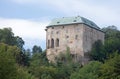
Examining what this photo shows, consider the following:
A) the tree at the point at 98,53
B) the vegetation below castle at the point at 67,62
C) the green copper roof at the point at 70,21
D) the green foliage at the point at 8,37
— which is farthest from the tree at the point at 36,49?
the tree at the point at 98,53

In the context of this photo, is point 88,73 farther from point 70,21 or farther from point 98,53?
point 70,21

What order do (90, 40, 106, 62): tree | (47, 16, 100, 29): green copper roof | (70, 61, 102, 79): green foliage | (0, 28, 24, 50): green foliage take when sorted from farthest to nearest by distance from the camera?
1. (47, 16, 100, 29): green copper roof
2. (90, 40, 106, 62): tree
3. (0, 28, 24, 50): green foliage
4. (70, 61, 102, 79): green foliage

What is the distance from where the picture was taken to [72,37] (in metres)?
95.2

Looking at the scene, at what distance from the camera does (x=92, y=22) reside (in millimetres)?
101000

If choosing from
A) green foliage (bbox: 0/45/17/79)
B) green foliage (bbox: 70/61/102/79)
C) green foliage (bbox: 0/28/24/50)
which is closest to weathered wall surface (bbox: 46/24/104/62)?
green foliage (bbox: 0/28/24/50)

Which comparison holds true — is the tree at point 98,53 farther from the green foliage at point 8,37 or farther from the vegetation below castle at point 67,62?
the green foliage at point 8,37

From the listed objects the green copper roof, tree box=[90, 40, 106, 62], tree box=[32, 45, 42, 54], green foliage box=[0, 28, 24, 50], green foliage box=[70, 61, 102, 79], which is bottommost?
green foliage box=[70, 61, 102, 79]

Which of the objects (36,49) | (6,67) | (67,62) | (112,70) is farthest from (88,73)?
(36,49)

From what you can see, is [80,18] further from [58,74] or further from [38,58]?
[58,74]

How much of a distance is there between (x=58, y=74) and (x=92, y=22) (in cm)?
2454

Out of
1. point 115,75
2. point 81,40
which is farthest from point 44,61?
point 115,75

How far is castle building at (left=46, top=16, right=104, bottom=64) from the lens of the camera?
305 feet

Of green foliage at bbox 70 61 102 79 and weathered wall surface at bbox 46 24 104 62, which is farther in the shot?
weathered wall surface at bbox 46 24 104 62

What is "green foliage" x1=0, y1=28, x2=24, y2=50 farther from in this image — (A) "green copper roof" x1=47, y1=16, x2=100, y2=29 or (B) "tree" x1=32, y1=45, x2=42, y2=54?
(B) "tree" x1=32, y1=45, x2=42, y2=54
